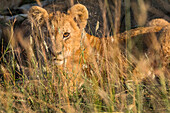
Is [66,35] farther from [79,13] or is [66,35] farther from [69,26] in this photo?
[79,13]

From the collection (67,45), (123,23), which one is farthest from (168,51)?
(123,23)

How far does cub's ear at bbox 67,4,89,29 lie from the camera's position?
14.5ft

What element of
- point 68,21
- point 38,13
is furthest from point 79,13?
point 38,13

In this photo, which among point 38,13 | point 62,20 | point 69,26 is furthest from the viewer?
point 38,13

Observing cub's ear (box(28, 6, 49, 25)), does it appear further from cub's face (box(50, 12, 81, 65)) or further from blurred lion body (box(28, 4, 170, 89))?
cub's face (box(50, 12, 81, 65))

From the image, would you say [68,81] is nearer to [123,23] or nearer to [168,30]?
[168,30]

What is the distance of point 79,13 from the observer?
177 inches

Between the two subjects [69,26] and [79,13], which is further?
[79,13]

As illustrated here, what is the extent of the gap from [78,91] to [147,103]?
0.99 m

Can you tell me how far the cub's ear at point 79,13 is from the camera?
4.43 meters

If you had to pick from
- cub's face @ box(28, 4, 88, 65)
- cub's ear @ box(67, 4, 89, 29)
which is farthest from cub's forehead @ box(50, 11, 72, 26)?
cub's ear @ box(67, 4, 89, 29)

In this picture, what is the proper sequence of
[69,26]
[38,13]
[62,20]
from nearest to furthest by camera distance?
[62,20]
[69,26]
[38,13]

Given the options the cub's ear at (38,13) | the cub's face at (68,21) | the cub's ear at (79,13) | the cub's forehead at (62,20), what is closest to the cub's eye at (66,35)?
the cub's face at (68,21)

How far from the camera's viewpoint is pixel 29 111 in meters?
3.03
